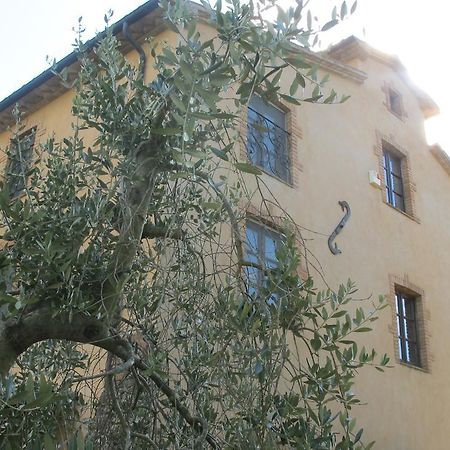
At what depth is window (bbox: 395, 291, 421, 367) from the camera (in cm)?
1211

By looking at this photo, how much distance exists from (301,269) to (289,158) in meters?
1.96

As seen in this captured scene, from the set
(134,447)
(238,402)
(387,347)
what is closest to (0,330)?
(134,447)

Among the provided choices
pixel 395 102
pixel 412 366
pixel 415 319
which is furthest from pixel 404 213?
pixel 412 366

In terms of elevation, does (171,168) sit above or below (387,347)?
below

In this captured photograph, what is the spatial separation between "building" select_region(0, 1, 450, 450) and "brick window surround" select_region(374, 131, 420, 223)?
0.09ft

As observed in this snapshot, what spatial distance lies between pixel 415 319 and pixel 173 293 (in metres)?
9.69

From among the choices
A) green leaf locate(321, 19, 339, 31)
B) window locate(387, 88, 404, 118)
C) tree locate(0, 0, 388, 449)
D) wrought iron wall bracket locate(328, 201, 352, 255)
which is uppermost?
window locate(387, 88, 404, 118)

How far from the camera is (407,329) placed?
12.5m

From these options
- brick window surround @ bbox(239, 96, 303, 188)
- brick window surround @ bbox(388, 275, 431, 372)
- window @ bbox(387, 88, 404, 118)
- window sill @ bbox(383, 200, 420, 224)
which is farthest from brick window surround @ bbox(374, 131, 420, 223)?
brick window surround @ bbox(239, 96, 303, 188)

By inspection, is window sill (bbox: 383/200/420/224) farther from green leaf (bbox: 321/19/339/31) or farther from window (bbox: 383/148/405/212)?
green leaf (bbox: 321/19/339/31)

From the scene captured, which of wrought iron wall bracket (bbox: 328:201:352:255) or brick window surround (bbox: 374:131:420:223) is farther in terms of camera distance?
brick window surround (bbox: 374:131:420:223)

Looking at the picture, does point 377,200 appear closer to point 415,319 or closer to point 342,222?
point 342,222

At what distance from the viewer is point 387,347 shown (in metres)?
11.3

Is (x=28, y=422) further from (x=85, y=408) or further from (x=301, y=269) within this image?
(x=301, y=269)
